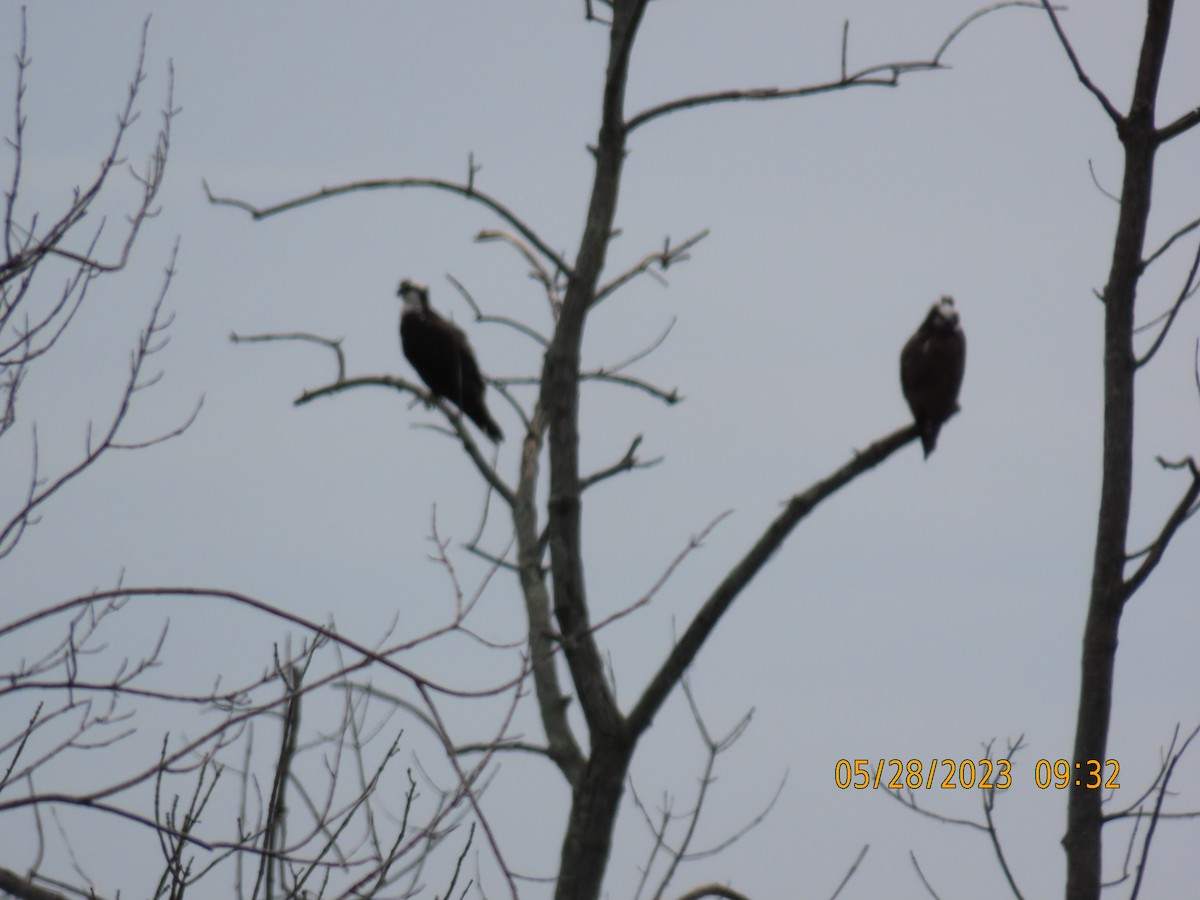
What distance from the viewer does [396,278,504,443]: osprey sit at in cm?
967

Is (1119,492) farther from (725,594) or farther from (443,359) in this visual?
(443,359)

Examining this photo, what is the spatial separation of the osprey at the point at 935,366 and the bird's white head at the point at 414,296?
4360mm

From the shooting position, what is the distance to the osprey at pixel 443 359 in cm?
967

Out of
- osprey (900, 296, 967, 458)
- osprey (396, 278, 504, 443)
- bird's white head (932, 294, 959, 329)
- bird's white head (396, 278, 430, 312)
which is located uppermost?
bird's white head (396, 278, 430, 312)

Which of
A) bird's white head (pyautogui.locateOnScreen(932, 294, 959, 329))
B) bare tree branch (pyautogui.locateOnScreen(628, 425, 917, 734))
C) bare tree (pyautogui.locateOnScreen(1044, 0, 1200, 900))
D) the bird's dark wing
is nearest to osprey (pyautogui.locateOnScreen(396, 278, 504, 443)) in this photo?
the bird's dark wing

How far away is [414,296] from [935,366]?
4998 mm

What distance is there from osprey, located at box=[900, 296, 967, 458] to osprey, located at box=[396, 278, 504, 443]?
3.74m

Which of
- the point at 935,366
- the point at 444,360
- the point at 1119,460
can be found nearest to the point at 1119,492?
the point at 1119,460

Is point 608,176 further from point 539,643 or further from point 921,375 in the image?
point 921,375

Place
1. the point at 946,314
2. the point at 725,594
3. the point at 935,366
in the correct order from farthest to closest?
the point at 946,314
the point at 935,366
the point at 725,594

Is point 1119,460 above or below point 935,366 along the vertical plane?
below

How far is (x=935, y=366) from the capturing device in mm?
6188

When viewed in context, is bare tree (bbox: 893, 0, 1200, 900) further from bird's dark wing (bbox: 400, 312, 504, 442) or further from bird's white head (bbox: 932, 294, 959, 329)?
bird's dark wing (bbox: 400, 312, 504, 442)

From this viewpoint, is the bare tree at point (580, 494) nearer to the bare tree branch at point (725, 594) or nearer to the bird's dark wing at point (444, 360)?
the bare tree branch at point (725, 594)
